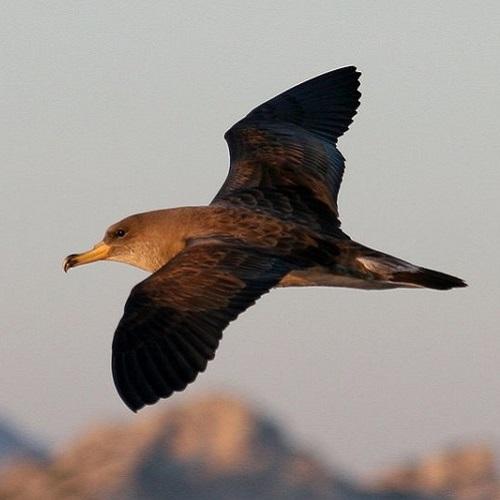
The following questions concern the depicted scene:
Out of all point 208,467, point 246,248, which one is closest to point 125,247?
point 246,248

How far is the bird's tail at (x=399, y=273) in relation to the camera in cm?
1464

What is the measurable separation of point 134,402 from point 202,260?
1424 mm

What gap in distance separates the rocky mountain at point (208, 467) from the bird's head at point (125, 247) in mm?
8326

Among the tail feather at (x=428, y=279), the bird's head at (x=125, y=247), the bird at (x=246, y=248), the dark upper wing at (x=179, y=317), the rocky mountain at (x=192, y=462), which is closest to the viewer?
the dark upper wing at (x=179, y=317)

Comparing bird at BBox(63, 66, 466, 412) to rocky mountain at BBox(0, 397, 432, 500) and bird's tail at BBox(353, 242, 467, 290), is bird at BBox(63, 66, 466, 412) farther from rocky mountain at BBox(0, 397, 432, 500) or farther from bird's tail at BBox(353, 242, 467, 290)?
rocky mountain at BBox(0, 397, 432, 500)

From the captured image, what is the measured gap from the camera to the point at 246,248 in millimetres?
14383

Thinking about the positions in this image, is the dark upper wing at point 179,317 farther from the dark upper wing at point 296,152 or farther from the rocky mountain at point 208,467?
the rocky mountain at point 208,467

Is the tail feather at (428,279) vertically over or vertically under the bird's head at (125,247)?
under

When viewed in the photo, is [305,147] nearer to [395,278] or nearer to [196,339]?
[395,278]

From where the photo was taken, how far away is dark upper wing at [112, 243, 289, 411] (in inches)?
517

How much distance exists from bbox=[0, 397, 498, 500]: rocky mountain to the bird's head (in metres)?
8.33

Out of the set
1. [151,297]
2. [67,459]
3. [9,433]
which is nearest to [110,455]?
[67,459]

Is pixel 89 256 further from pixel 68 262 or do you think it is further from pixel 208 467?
pixel 208 467

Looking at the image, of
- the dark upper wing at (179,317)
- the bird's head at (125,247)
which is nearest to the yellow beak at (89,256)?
the bird's head at (125,247)
